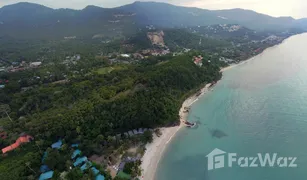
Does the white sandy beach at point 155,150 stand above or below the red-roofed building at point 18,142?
below

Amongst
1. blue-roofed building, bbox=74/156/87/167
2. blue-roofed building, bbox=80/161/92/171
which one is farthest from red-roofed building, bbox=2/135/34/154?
blue-roofed building, bbox=80/161/92/171

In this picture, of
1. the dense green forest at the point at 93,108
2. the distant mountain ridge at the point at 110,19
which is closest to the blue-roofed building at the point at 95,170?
the dense green forest at the point at 93,108

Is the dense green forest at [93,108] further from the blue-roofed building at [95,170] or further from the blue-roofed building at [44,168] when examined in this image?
the blue-roofed building at [95,170]

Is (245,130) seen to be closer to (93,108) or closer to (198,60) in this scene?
(93,108)

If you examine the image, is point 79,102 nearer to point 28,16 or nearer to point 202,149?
point 202,149

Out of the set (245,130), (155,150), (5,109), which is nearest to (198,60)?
(245,130)

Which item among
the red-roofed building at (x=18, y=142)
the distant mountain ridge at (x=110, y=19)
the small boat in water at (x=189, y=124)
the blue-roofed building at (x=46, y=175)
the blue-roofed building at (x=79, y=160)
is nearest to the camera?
the blue-roofed building at (x=46, y=175)

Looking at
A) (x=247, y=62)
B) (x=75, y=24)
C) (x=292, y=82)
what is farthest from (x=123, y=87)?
(x=75, y=24)
